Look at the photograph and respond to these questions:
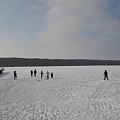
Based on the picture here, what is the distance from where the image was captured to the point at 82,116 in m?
13.1

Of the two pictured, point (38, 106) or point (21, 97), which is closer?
point (38, 106)

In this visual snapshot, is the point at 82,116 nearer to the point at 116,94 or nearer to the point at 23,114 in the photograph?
the point at 23,114

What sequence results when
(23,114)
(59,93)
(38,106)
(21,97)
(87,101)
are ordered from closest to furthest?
(23,114) → (38,106) → (87,101) → (21,97) → (59,93)

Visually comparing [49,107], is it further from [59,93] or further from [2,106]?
[59,93]

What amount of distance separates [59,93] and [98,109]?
22.4 feet

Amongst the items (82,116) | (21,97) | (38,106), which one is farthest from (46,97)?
(82,116)

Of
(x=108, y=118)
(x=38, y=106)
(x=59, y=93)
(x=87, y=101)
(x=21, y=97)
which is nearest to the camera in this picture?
(x=108, y=118)

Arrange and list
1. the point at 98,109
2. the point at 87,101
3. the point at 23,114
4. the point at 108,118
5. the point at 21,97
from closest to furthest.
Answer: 1. the point at 108,118
2. the point at 23,114
3. the point at 98,109
4. the point at 87,101
5. the point at 21,97

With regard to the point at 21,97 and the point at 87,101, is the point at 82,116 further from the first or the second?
the point at 21,97

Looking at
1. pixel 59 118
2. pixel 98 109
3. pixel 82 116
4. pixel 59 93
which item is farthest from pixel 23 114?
pixel 59 93

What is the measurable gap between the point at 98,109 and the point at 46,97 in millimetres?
5823

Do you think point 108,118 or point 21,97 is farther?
Result: point 21,97

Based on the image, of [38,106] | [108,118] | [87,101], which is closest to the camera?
[108,118]

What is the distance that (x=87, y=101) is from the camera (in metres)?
17.4
